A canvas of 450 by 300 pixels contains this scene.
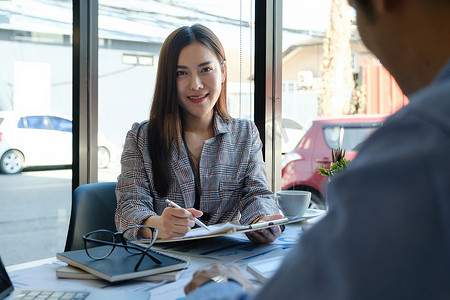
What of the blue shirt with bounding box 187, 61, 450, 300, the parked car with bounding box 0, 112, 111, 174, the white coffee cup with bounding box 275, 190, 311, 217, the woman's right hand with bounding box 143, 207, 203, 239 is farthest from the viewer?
the parked car with bounding box 0, 112, 111, 174

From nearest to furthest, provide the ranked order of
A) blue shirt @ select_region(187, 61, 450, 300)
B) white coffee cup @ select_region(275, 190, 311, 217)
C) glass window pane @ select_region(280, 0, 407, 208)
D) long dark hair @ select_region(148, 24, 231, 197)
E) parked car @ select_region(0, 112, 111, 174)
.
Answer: blue shirt @ select_region(187, 61, 450, 300), white coffee cup @ select_region(275, 190, 311, 217), long dark hair @ select_region(148, 24, 231, 197), parked car @ select_region(0, 112, 111, 174), glass window pane @ select_region(280, 0, 407, 208)

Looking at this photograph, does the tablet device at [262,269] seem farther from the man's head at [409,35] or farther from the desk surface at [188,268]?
the man's head at [409,35]

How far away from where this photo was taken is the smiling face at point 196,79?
190 cm

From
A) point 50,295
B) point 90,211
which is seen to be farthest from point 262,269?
point 90,211

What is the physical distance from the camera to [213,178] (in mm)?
1845

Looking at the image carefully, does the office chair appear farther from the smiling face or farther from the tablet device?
the tablet device

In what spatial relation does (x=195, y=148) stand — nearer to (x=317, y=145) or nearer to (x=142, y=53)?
(x=142, y=53)

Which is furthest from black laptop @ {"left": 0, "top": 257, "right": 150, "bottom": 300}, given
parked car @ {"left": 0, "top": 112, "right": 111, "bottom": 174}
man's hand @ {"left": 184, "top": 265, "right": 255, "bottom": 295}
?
parked car @ {"left": 0, "top": 112, "right": 111, "bottom": 174}

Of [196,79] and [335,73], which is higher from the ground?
[335,73]

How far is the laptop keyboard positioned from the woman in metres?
0.75

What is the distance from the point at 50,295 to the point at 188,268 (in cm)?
35

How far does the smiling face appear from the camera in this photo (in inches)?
74.7

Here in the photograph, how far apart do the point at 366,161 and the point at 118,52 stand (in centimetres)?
243

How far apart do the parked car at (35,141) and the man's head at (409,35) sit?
2.17 m
